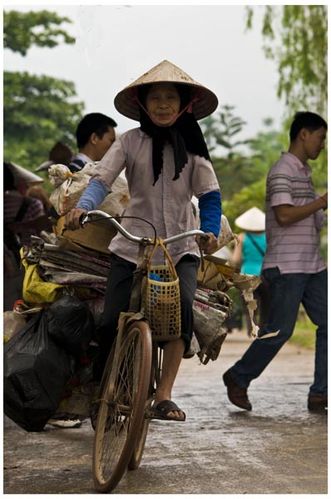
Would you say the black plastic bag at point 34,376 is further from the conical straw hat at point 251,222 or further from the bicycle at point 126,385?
the conical straw hat at point 251,222

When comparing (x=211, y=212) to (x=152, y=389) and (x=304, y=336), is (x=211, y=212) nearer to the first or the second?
(x=152, y=389)

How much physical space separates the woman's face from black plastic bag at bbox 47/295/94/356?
43.1 inches

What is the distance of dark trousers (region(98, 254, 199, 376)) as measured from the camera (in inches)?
236

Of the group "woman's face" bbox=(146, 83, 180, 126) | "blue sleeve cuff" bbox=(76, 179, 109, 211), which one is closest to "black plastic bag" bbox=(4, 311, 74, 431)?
"blue sleeve cuff" bbox=(76, 179, 109, 211)

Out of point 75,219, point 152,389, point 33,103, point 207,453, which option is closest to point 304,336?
point 207,453

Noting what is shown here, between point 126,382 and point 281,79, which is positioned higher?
point 281,79

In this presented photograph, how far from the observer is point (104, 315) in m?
6.12

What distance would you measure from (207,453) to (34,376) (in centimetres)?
131

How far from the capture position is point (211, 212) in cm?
616

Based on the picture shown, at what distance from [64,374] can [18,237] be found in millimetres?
3574

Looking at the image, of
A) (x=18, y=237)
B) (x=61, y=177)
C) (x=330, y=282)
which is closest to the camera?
(x=61, y=177)

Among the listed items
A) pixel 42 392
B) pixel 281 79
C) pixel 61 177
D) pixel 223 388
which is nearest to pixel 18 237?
pixel 223 388

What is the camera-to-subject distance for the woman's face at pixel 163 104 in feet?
20.2

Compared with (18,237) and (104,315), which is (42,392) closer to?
(104,315)
